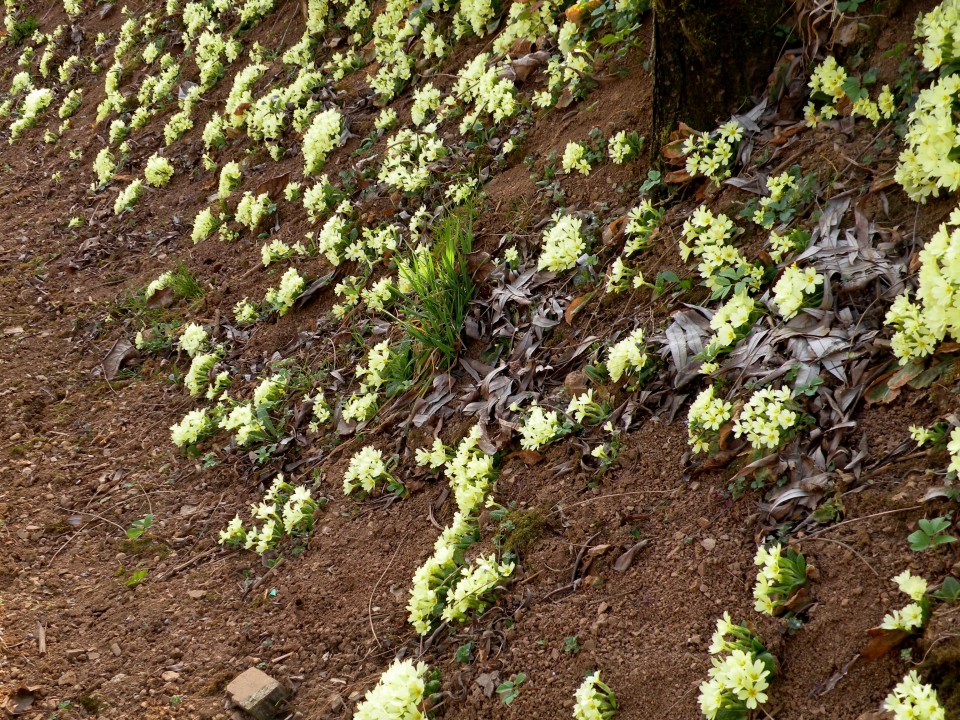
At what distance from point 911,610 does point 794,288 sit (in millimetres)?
1243

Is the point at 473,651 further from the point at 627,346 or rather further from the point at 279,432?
the point at 279,432

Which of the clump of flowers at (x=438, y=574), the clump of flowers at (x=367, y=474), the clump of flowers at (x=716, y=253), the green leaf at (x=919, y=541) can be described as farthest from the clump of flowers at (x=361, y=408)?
the green leaf at (x=919, y=541)

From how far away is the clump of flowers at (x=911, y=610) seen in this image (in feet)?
6.14

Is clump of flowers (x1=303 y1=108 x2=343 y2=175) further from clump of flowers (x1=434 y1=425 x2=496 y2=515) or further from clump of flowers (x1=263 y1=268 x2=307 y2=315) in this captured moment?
clump of flowers (x1=434 y1=425 x2=496 y2=515)

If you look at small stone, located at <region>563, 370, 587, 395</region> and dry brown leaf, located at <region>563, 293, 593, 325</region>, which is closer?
small stone, located at <region>563, 370, 587, 395</region>

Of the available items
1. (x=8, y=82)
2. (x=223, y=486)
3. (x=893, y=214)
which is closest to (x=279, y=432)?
(x=223, y=486)

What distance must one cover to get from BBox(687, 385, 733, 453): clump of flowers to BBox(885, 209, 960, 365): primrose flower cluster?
57cm

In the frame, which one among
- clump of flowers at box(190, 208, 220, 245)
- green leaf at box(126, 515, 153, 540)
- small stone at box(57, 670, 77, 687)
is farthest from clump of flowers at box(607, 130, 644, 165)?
clump of flowers at box(190, 208, 220, 245)

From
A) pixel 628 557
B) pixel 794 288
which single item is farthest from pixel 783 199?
pixel 628 557

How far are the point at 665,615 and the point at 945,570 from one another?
0.81m

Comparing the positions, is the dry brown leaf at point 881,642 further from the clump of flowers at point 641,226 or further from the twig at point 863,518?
the clump of flowers at point 641,226

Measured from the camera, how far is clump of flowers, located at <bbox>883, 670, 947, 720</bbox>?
1.68 m

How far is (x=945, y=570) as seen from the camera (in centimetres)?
196

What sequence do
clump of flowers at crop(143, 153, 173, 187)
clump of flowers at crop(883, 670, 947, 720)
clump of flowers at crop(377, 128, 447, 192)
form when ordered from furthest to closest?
clump of flowers at crop(143, 153, 173, 187) → clump of flowers at crop(377, 128, 447, 192) → clump of flowers at crop(883, 670, 947, 720)
